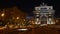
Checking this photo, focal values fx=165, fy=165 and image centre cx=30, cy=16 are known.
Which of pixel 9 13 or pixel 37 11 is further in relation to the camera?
pixel 37 11

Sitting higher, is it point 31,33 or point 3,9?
point 3,9

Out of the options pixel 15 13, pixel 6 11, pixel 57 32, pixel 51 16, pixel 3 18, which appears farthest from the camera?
pixel 51 16

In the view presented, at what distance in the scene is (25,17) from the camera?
35625 mm

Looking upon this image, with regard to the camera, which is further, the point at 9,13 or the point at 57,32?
the point at 9,13

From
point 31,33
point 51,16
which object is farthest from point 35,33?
point 51,16

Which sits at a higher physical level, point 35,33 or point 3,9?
point 3,9

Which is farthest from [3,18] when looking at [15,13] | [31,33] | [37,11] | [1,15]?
[31,33]

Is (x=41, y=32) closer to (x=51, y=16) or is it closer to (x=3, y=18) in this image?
(x=3, y=18)

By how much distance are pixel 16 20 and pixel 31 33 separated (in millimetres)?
23407

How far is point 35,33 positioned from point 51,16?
30151 mm

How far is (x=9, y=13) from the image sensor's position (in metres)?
31.7

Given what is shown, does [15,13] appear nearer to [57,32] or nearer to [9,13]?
[9,13]

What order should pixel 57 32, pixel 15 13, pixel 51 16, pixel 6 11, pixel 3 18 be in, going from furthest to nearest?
pixel 51 16 → pixel 15 13 → pixel 6 11 → pixel 3 18 → pixel 57 32

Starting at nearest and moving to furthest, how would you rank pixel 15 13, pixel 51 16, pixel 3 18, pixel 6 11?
pixel 3 18
pixel 6 11
pixel 15 13
pixel 51 16
